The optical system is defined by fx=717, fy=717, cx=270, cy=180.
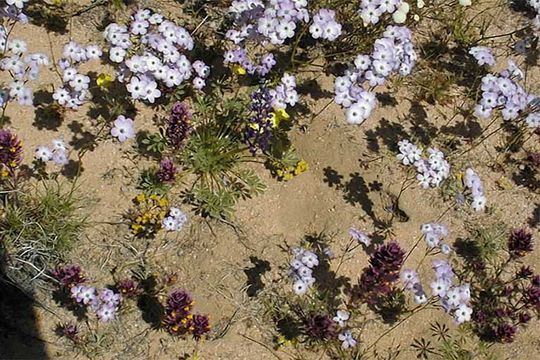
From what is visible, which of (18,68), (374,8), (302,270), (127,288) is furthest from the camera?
(374,8)

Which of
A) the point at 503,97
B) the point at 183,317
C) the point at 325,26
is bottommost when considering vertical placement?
the point at 183,317

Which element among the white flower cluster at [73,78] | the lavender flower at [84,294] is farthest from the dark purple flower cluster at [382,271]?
the white flower cluster at [73,78]

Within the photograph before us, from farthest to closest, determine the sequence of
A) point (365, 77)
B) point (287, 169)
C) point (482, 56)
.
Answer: point (482, 56), point (287, 169), point (365, 77)

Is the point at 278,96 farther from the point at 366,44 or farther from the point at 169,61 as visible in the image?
the point at 366,44

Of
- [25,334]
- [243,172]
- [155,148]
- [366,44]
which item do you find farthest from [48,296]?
[366,44]

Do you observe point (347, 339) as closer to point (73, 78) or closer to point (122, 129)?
point (122, 129)

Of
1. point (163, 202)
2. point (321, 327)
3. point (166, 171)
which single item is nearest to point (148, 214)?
point (163, 202)

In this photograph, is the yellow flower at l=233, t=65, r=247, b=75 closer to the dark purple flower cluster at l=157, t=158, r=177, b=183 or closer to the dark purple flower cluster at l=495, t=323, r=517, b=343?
the dark purple flower cluster at l=157, t=158, r=177, b=183
